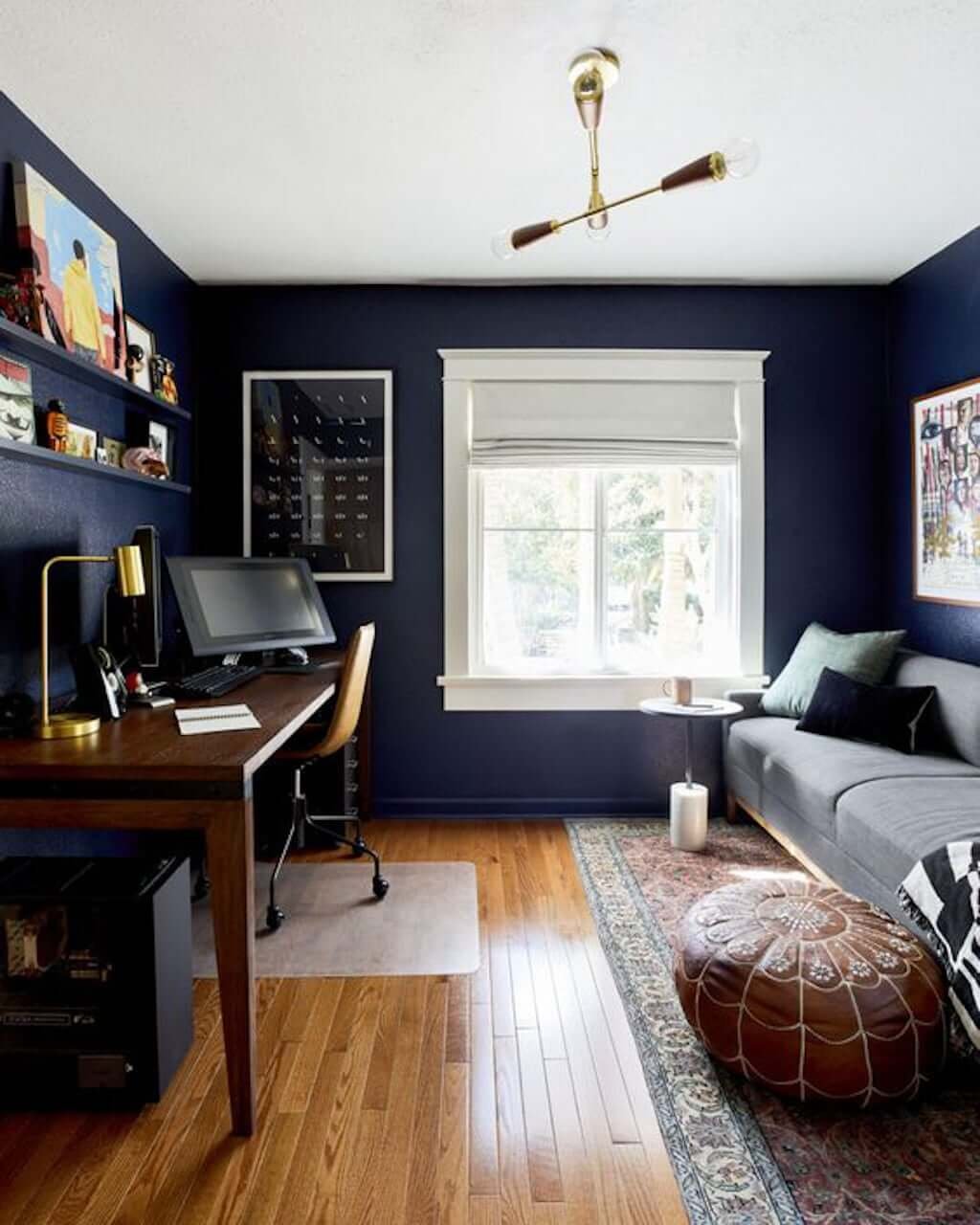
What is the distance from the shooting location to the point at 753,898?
2.09m

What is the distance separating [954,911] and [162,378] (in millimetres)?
3182

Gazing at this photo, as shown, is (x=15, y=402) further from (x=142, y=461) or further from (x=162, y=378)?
(x=162, y=378)

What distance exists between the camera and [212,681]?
104 inches

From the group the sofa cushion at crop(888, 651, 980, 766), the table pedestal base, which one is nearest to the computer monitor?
the table pedestal base

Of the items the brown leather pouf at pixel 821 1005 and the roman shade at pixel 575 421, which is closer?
the brown leather pouf at pixel 821 1005

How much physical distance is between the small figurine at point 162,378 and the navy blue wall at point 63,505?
0.17 metres

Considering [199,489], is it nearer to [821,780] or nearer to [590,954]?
[590,954]

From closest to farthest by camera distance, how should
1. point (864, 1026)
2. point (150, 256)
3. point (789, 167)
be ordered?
point (864, 1026) → point (789, 167) → point (150, 256)

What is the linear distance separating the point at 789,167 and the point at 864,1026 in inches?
101

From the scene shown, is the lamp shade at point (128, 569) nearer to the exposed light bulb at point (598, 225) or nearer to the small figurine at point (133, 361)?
the small figurine at point (133, 361)

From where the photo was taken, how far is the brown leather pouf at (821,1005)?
1.71 meters

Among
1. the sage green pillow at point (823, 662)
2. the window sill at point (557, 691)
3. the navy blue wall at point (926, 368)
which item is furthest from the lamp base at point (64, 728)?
the navy blue wall at point (926, 368)

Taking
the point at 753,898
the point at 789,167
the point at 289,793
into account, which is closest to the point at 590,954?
the point at 753,898

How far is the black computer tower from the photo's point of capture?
1.79m
